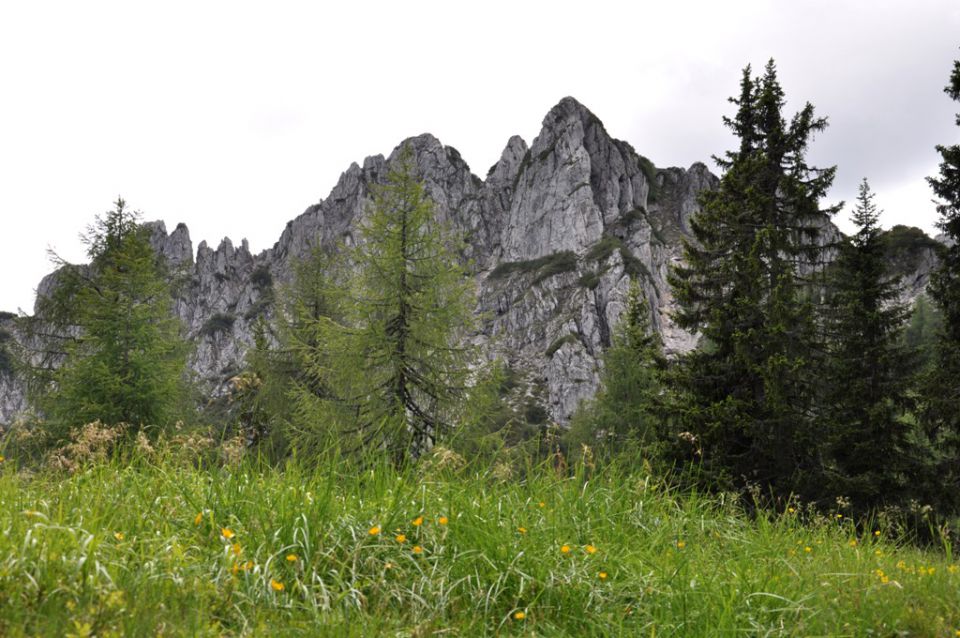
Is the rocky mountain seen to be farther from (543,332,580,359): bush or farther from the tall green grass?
the tall green grass

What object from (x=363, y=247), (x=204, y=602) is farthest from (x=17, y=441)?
(x=363, y=247)

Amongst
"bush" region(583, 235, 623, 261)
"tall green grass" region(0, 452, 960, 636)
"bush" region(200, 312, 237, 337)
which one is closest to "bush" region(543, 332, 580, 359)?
"bush" region(583, 235, 623, 261)

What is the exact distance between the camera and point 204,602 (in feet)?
6.82

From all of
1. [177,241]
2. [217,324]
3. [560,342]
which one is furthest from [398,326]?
[177,241]

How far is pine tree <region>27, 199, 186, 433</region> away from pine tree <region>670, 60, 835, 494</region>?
14.8 m

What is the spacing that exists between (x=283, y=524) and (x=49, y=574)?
109cm

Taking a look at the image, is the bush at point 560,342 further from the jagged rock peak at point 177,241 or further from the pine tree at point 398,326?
the jagged rock peak at point 177,241

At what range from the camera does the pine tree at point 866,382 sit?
42.8 ft

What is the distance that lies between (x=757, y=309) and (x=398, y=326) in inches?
368

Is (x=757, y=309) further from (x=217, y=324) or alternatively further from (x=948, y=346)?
(x=217, y=324)

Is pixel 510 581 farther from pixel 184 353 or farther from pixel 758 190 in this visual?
pixel 184 353

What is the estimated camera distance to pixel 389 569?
9.04 feet

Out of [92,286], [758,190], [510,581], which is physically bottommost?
[510,581]

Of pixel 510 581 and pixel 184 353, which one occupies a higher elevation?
pixel 184 353
